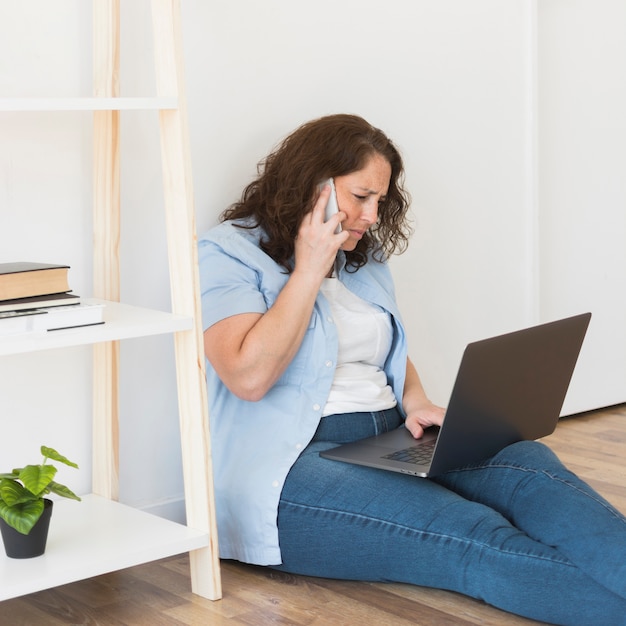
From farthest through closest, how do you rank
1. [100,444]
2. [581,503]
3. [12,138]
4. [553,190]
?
[553,190] → [100,444] → [12,138] → [581,503]

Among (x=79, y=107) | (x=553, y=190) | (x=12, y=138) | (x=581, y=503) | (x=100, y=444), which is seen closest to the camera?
(x=79, y=107)

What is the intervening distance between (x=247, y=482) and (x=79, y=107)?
2.74ft

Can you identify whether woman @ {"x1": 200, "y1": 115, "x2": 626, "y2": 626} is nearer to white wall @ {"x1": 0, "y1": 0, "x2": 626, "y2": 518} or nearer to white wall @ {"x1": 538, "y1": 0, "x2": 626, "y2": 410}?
white wall @ {"x1": 0, "y1": 0, "x2": 626, "y2": 518}

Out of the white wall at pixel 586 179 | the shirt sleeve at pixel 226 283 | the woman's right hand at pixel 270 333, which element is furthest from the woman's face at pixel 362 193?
the white wall at pixel 586 179

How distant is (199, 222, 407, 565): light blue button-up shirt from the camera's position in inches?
84.0

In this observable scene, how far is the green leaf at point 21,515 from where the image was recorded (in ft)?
5.90

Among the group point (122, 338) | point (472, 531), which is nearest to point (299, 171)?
point (122, 338)

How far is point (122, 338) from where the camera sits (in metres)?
1.97

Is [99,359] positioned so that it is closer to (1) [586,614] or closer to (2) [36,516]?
(2) [36,516]

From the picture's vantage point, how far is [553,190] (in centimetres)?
335

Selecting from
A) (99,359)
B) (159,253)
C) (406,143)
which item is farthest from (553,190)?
(99,359)

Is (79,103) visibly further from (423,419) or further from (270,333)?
(423,419)

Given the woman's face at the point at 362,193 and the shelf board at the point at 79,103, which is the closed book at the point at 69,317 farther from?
the woman's face at the point at 362,193

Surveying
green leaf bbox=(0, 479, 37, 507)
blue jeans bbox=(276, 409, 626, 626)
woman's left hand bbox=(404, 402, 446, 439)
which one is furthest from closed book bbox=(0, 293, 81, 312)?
woman's left hand bbox=(404, 402, 446, 439)
